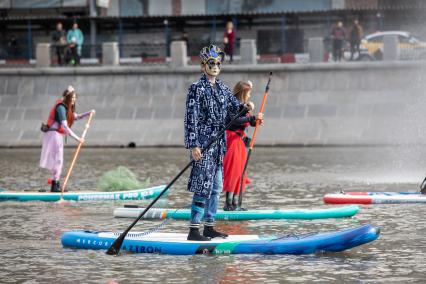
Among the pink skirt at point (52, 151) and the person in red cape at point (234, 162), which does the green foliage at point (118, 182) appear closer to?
the pink skirt at point (52, 151)

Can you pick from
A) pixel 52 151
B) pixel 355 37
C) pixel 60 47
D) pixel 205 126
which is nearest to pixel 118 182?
pixel 52 151

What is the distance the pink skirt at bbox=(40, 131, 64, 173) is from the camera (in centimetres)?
1903

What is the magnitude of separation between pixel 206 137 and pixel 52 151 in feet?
22.7

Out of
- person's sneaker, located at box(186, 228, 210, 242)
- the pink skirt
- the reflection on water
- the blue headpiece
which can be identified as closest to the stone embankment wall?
the reflection on water

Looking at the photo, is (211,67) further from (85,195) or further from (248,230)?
(85,195)

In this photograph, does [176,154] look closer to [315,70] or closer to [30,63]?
[315,70]

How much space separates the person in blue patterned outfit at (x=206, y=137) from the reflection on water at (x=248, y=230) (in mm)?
641

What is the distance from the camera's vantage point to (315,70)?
116 feet

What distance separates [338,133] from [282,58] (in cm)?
504

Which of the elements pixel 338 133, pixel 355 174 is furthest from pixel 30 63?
pixel 355 174

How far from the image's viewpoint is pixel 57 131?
1900 centimetres

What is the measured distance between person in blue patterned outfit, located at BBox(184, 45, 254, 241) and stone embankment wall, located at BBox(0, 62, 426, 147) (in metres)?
19.0

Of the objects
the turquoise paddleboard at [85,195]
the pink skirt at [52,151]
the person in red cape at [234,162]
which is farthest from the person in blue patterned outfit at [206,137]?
the pink skirt at [52,151]

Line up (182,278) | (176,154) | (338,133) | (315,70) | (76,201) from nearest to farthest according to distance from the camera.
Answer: (182,278) < (76,201) < (176,154) < (338,133) < (315,70)
